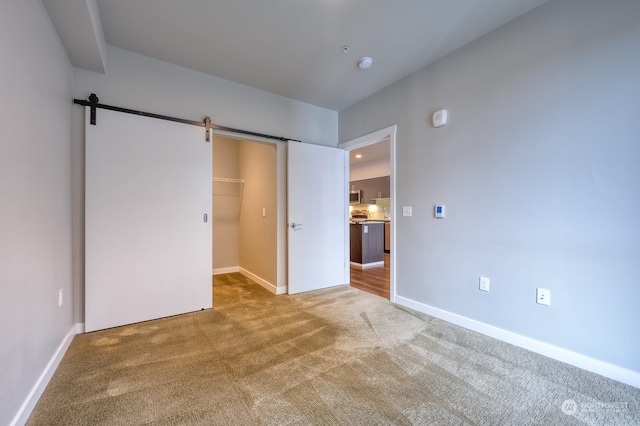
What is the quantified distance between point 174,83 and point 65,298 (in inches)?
91.8

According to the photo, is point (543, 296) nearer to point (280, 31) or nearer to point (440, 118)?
point (440, 118)

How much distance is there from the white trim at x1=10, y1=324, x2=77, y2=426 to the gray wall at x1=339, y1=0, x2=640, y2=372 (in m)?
3.13

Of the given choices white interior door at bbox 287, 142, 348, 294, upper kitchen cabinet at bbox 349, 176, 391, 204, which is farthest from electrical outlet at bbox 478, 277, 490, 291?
upper kitchen cabinet at bbox 349, 176, 391, 204

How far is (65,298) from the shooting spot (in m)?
2.17

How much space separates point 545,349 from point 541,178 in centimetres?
134

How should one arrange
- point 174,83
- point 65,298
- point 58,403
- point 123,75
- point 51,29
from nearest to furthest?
point 58,403, point 51,29, point 65,298, point 123,75, point 174,83

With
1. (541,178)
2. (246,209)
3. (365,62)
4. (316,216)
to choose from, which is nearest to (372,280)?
(316,216)

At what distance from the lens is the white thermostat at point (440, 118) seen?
266 cm

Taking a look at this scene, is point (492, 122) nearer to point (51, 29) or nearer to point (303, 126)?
point (303, 126)

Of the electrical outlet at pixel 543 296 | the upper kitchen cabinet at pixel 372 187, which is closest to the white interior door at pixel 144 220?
the electrical outlet at pixel 543 296

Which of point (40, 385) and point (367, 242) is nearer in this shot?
point (40, 385)

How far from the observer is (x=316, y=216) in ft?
12.3

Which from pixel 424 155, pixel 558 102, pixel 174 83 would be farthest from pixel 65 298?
pixel 558 102

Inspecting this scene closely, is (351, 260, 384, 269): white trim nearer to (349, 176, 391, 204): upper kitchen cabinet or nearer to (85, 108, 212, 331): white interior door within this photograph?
(349, 176, 391, 204): upper kitchen cabinet
